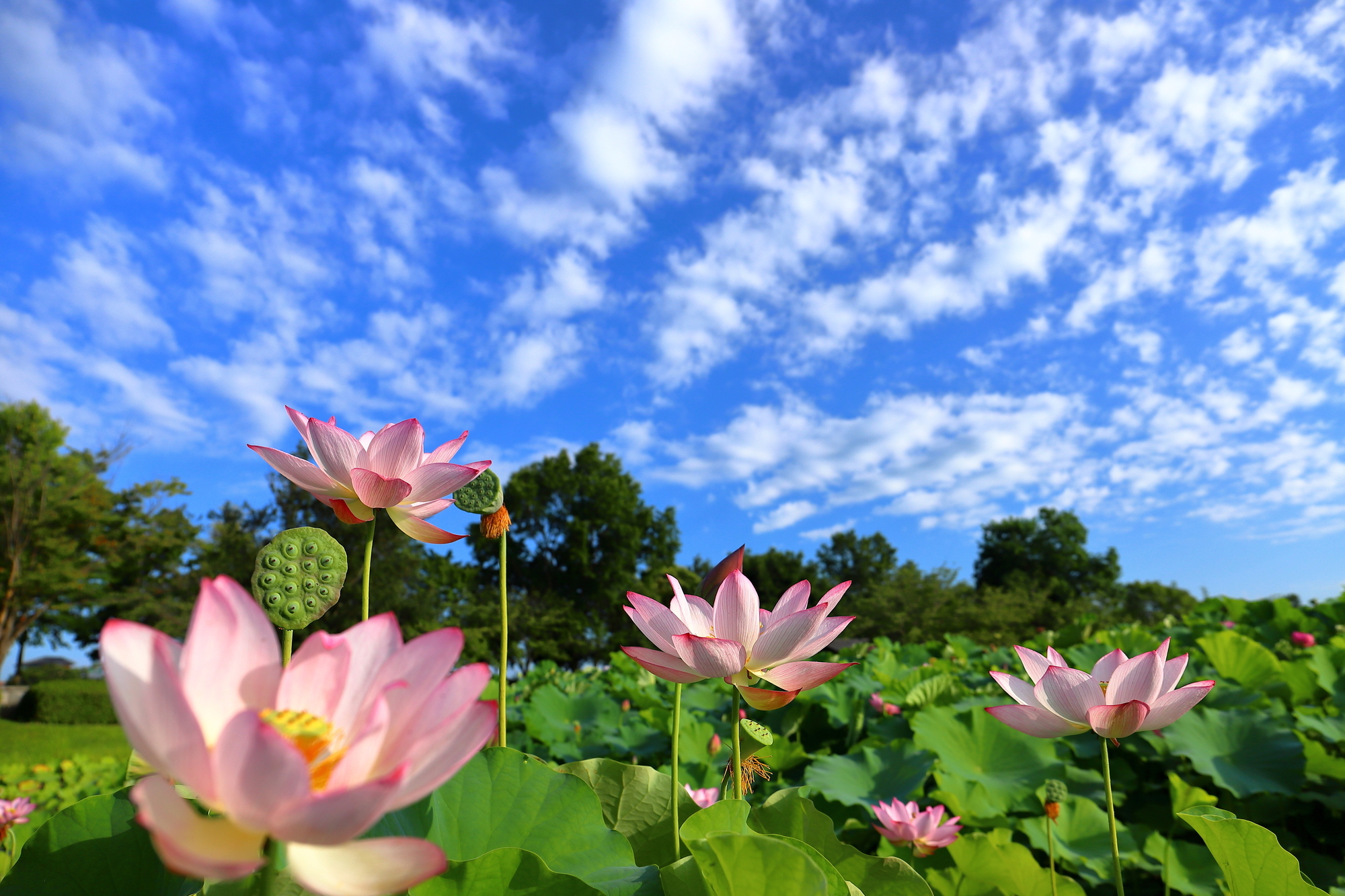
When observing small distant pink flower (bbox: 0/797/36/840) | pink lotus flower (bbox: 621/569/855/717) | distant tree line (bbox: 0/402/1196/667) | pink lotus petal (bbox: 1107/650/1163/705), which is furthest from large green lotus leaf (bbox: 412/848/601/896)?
distant tree line (bbox: 0/402/1196/667)

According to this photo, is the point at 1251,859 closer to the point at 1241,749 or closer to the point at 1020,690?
the point at 1020,690

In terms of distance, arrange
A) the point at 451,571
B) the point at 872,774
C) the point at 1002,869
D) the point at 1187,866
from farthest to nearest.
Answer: the point at 451,571, the point at 872,774, the point at 1187,866, the point at 1002,869

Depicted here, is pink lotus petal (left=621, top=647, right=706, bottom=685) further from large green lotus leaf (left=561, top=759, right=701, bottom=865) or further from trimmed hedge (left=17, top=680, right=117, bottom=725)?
trimmed hedge (left=17, top=680, right=117, bottom=725)

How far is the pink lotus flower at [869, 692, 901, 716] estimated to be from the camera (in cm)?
283

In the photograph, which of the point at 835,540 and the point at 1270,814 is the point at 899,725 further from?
the point at 835,540

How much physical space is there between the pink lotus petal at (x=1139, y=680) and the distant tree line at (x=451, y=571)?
307 inches

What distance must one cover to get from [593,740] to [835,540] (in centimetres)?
3229

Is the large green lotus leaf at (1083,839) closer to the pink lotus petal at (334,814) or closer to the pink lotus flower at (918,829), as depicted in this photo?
the pink lotus flower at (918,829)

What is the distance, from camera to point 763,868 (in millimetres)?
569

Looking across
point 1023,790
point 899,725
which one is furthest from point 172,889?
point 899,725

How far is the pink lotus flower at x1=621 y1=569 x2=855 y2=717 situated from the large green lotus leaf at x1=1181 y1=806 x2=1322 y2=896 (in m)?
0.54

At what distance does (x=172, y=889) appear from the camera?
0.59m

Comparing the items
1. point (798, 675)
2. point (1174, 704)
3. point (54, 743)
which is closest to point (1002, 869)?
point (1174, 704)

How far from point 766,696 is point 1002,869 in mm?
1103
